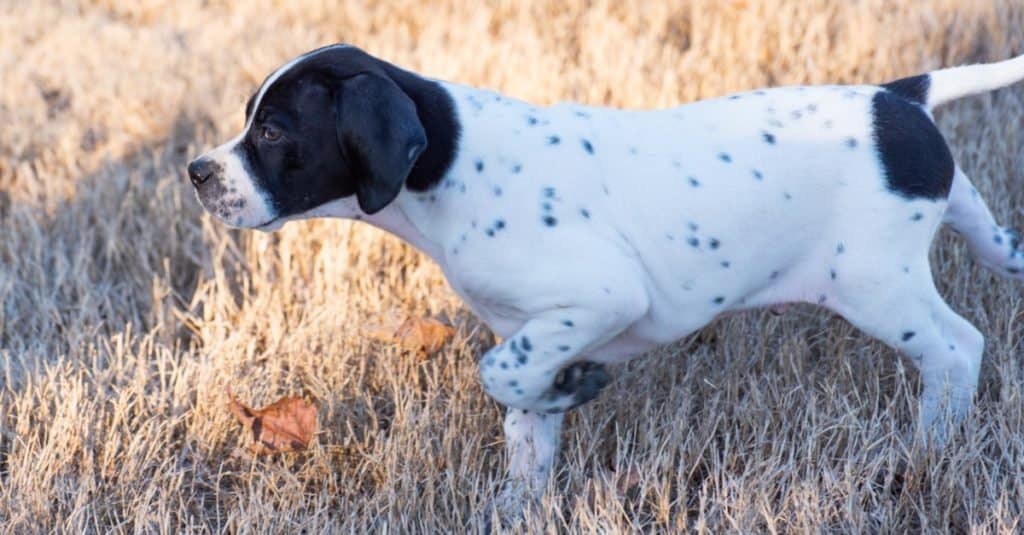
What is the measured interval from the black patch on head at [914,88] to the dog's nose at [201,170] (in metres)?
1.89

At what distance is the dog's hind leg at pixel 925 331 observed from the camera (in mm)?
3490

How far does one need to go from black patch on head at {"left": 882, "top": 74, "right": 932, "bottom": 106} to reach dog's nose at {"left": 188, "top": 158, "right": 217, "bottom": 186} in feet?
6.20

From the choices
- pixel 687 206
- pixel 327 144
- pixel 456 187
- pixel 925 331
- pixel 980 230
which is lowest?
pixel 925 331

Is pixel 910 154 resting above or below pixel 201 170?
below

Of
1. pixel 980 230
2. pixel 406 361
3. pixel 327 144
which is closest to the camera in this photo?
pixel 327 144

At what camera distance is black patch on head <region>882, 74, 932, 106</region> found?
370 cm

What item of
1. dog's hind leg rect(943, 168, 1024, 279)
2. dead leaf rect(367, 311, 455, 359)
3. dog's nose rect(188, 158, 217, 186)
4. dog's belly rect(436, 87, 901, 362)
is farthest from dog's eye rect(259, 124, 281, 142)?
dog's hind leg rect(943, 168, 1024, 279)

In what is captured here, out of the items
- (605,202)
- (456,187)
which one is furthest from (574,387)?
(456,187)

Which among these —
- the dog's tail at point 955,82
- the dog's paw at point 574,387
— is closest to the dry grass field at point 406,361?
the dog's paw at point 574,387

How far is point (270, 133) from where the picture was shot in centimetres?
320

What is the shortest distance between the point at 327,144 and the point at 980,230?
6.35 feet

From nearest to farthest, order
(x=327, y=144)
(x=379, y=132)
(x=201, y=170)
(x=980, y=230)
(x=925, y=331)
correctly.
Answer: (x=379, y=132)
(x=327, y=144)
(x=201, y=170)
(x=925, y=331)
(x=980, y=230)

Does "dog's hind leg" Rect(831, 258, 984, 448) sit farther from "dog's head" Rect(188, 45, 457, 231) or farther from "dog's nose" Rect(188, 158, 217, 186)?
"dog's nose" Rect(188, 158, 217, 186)

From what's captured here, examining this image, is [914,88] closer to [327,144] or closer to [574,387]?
[574,387]
